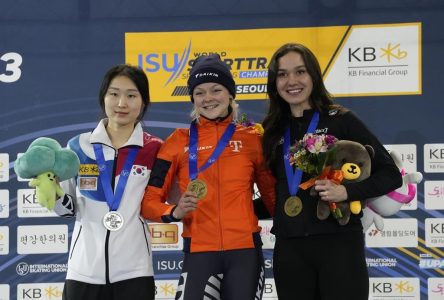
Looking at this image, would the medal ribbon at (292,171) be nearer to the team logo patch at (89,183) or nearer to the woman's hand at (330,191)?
the woman's hand at (330,191)

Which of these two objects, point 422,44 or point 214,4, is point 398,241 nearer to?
point 422,44

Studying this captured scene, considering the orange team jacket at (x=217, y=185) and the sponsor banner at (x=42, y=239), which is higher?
the orange team jacket at (x=217, y=185)

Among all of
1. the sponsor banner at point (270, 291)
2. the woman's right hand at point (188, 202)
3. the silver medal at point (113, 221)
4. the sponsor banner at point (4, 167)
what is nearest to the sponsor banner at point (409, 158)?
the sponsor banner at point (270, 291)

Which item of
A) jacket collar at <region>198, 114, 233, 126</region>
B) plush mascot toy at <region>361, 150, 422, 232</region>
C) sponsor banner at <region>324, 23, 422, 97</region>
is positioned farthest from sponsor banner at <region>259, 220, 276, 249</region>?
jacket collar at <region>198, 114, 233, 126</region>

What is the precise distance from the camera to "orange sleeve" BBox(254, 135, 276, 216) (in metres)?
2.39

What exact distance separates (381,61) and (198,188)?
206 cm

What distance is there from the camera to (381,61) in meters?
3.75

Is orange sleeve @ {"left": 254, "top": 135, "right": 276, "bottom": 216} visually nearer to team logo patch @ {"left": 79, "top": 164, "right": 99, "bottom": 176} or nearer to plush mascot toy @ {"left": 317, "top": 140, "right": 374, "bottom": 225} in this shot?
plush mascot toy @ {"left": 317, "top": 140, "right": 374, "bottom": 225}

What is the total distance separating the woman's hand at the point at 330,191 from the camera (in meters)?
2.06

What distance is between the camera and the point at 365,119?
147 inches

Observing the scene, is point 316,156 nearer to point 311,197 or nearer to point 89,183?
point 311,197

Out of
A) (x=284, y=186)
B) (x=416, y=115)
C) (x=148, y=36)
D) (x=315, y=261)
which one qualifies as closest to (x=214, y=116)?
(x=284, y=186)

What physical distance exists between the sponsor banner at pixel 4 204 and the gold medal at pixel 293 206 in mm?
2406

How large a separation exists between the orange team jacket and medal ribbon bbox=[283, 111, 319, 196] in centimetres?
13
